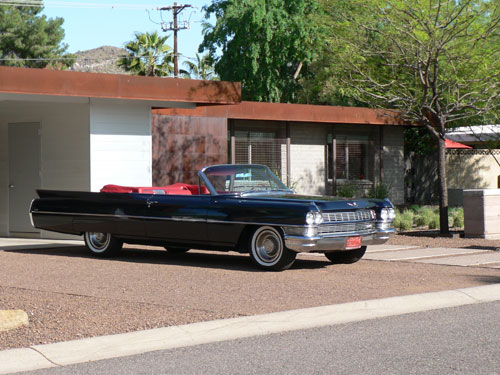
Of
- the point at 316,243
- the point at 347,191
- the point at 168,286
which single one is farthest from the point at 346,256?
the point at 347,191

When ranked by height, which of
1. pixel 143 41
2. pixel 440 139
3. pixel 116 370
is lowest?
pixel 116 370

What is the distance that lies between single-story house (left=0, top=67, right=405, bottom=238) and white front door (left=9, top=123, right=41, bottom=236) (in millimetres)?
21

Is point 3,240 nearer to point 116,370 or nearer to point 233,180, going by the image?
point 233,180

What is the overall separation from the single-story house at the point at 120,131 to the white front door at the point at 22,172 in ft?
0.07

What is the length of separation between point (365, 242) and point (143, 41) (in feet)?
152

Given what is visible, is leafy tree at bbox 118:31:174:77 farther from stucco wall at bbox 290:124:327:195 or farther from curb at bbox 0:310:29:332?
curb at bbox 0:310:29:332

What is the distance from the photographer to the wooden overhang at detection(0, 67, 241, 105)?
15.2m

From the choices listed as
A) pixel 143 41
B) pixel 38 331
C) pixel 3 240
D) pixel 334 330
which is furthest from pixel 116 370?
pixel 143 41

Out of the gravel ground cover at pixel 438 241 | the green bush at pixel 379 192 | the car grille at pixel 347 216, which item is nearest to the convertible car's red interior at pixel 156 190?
the car grille at pixel 347 216

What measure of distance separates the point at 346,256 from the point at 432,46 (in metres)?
6.93

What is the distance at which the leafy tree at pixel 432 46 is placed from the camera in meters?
18.6

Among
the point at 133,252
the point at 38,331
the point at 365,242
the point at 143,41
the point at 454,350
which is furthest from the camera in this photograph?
the point at 143,41

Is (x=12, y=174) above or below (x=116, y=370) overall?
above

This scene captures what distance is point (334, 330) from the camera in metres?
8.12
